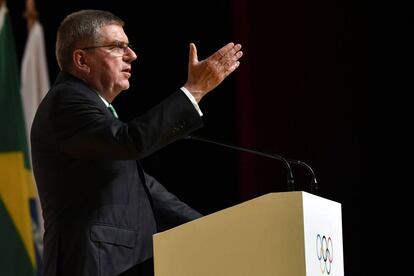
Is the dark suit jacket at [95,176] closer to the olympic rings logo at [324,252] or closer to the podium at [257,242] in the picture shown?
the podium at [257,242]

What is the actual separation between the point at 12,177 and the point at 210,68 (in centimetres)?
243

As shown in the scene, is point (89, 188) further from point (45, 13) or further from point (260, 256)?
point (45, 13)

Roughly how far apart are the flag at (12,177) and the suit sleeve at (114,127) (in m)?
2.13

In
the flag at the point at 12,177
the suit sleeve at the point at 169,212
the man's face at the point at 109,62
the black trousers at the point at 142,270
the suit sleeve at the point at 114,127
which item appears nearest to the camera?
the suit sleeve at the point at 114,127

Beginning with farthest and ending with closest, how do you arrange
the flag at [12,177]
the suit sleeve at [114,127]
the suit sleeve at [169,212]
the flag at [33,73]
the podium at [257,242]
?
1. the flag at [33,73]
2. the flag at [12,177]
3. the suit sleeve at [169,212]
4. the suit sleeve at [114,127]
5. the podium at [257,242]

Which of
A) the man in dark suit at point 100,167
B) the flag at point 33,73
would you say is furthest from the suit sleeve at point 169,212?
the flag at point 33,73

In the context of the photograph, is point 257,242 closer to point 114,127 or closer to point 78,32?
point 114,127

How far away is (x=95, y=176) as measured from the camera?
8.11 ft

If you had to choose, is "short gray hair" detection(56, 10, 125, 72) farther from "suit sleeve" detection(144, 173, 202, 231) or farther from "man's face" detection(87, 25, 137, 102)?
"suit sleeve" detection(144, 173, 202, 231)

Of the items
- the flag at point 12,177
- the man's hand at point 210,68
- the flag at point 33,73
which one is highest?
the man's hand at point 210,68

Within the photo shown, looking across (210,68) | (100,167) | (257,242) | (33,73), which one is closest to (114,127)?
(100,167)

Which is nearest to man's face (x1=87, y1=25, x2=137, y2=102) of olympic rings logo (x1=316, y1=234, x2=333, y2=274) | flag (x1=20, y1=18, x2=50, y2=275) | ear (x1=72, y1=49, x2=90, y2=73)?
ear (x1=72, y1=49, x2=90, y2=73)

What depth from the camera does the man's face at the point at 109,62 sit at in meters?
2.72

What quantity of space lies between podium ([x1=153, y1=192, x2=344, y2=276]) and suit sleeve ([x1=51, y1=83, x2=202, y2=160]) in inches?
10.9
